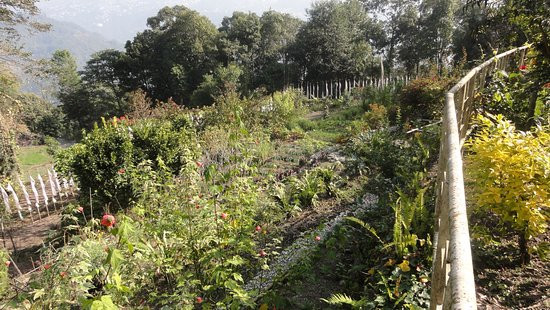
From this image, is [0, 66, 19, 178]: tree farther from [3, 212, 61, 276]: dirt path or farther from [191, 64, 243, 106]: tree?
[191, 64, 243, 106]: tree

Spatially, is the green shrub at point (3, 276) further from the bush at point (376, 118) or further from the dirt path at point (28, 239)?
the bush at point (376, 118)

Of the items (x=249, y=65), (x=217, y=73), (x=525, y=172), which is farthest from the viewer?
(x=249, y=65)

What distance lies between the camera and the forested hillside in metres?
2.27

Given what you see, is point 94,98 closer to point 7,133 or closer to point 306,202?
point 7,133

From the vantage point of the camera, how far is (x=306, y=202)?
508 centimetres

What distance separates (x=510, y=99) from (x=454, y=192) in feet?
15.4

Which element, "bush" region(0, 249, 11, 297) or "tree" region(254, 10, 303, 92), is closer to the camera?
"bush" region(0, 249, 11, 297)

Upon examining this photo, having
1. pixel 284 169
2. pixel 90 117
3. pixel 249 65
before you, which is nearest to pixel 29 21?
pixel 284 169

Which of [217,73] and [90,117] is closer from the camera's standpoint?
[217,73]

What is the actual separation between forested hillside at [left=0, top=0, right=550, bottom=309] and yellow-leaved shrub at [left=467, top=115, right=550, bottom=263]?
0.01 meters

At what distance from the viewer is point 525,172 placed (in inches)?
87.4

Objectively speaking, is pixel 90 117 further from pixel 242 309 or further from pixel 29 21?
pixel 242 309

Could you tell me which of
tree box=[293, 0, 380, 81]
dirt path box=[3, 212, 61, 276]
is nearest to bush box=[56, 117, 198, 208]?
dirt path box=[3, 212, 61, 276]

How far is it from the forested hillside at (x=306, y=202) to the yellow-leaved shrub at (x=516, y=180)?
0.01m
